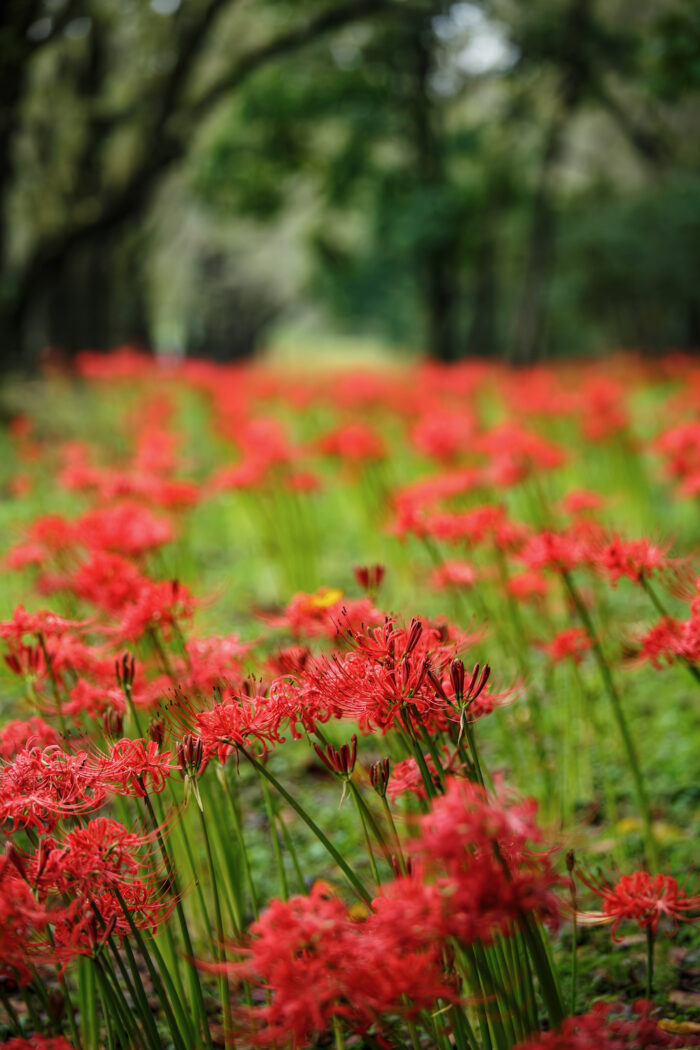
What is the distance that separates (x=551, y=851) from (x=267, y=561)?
14.3 feet

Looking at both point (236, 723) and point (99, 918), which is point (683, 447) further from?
point (99, 918)

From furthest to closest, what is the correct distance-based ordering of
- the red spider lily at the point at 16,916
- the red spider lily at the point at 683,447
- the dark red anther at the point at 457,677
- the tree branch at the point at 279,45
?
1. the tree branch at the point at 279,45
2. the red spider lily at the point at 683,447
3. the dark red anther at the point at 457,677
4. the red spider lily at the point at 16,916

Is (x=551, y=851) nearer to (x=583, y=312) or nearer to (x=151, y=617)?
(x=151, y=617)

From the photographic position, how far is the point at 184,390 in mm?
9742

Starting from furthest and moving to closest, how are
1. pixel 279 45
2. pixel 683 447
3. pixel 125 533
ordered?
pixel 279 45, pixel 683 447, pixel 125 533

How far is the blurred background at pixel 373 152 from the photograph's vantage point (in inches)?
400

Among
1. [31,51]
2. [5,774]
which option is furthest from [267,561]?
[31,51]

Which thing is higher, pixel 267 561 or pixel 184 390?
pixel 184 390

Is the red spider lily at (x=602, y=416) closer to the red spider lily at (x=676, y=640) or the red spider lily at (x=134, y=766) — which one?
the red spider lily at (x=676, y=640)

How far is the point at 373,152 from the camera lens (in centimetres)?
1447

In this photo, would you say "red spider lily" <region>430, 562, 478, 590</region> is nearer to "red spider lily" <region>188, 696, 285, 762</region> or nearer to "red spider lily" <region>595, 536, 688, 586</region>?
"red spider lily" <region>595, 536, 688, 586</region>

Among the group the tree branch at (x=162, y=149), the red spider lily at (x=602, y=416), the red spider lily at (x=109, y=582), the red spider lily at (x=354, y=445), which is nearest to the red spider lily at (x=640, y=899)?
the red spider lily at (x=109, y=582)

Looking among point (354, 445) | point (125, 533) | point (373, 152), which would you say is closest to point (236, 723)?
point (125, 533)

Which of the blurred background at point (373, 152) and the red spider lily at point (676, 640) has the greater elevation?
the blurred background at point (373, 152)
